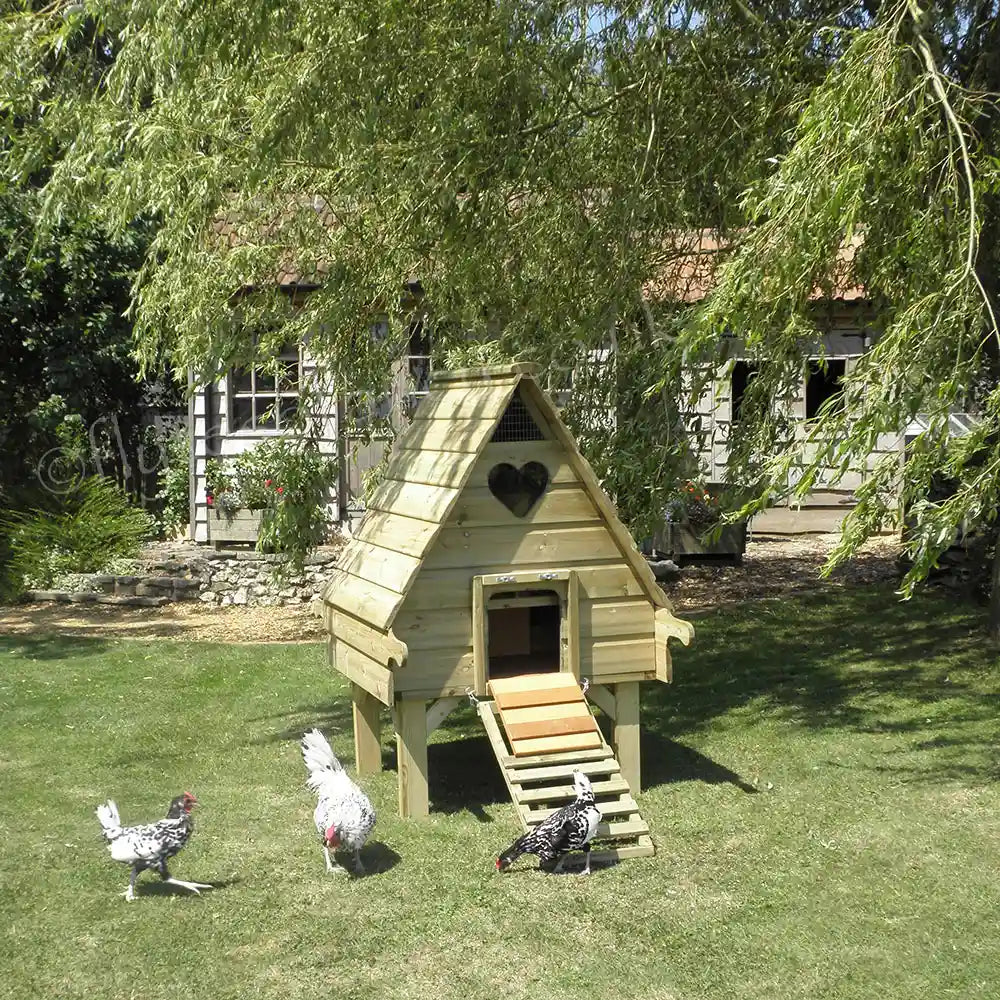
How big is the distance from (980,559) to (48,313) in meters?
13.6

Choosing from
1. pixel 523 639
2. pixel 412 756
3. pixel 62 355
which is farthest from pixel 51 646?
pixel 62 355

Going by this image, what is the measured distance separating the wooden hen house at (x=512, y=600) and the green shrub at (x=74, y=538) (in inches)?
345

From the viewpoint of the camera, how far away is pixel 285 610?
1412 cm

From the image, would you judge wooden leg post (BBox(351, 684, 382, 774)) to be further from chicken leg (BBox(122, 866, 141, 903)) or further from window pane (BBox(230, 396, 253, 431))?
window pane (BBox(230, 396, 253, 431))

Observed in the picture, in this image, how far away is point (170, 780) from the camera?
784cm

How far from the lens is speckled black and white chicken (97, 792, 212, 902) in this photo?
5.70m

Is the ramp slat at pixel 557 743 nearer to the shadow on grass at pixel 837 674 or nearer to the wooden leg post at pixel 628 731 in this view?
the wooden leg post at pixel 628 731

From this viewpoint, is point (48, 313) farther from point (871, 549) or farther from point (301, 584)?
point (871, 549)

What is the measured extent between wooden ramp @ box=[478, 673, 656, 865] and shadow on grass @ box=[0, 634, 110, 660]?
20.5 ft

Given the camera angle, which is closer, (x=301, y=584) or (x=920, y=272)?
(x=920, y=272)

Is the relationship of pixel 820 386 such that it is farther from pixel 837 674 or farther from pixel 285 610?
pixel 837 674

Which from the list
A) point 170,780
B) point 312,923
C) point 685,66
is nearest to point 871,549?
point 685,66

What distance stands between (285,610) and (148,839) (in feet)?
27.7

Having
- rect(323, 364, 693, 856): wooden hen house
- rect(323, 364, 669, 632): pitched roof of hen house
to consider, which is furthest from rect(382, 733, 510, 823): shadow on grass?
rect(323, 364, 669, 632): pitched roof of hen house
